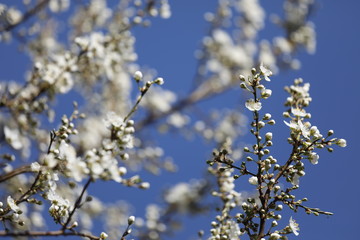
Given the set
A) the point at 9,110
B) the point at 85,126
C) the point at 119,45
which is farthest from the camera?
the point at 85,126

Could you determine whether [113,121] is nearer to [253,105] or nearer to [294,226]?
[253,105]

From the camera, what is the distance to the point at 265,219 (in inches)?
96.1

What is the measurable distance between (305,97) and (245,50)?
18.9 ft

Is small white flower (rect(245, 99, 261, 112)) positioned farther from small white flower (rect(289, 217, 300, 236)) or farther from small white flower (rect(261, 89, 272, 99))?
small white flower (rect(289, 217, 300, 236))

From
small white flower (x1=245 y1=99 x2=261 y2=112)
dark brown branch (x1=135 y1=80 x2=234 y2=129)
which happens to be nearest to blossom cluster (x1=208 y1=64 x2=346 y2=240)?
small white flower (x1=245 y1=99 x2=261 y2=112)

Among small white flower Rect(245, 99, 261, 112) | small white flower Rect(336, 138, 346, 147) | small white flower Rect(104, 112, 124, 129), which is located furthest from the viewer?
small white flower Rect(336, 138, 346, 147)

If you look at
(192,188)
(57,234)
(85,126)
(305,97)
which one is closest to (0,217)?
(57,234)

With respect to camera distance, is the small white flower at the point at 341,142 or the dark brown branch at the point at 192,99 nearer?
the small white flower at the point at 341,142

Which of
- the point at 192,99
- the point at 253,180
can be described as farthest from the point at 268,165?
the point at 192,99

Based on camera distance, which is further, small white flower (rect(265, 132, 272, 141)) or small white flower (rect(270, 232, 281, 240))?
small white flower (rect(265, 132, 272, 141))

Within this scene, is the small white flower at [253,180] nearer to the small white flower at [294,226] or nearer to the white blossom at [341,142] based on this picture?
the small white flower at [294,226]

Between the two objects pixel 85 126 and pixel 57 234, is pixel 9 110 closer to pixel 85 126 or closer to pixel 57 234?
pixel 57 234

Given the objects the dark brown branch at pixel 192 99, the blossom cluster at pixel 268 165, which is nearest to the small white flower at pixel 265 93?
the blossom cluster at pixel 268 165

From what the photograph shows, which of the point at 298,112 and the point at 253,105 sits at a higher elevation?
the point at 298,112
